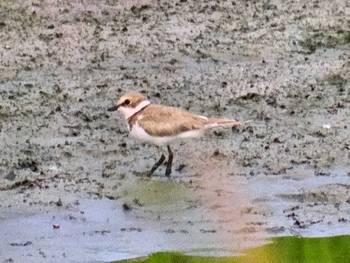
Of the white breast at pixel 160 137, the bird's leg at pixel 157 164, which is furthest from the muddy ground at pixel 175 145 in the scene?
the white breast at pixel 160 137

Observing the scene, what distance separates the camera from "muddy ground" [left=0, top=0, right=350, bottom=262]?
779 cm

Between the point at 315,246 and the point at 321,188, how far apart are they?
1.03 m

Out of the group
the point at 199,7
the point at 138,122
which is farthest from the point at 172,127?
the point at 199,7

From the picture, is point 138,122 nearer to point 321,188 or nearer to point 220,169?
point 220,169

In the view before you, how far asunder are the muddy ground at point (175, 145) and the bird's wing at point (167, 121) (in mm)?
341

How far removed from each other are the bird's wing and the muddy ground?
0.34 m

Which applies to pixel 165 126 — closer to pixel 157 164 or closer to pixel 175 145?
pixel 157 164

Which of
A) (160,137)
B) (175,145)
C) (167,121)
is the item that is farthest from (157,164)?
(175,145)

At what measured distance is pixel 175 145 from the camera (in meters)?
9.51

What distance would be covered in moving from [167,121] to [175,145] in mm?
810

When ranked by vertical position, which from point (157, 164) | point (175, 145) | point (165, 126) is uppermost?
point (165, 126)

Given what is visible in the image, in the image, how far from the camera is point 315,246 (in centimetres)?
749

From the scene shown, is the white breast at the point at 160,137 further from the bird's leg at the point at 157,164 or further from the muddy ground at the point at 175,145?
the muddy ground at the point at 175,145

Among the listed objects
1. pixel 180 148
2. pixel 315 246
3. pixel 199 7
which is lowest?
Answer: pixel 315 246
